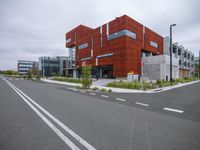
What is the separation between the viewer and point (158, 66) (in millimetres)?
32750

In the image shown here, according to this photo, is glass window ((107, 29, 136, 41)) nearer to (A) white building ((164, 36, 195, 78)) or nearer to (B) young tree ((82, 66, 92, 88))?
(B) young tree ((82, 66, 92, 88))

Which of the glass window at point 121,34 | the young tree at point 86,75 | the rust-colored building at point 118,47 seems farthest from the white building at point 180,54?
the young tree at point 86,75

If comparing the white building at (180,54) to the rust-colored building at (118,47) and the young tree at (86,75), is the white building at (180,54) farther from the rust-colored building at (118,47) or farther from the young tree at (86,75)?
the young tree at (86,75)

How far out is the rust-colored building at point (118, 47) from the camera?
31.2m

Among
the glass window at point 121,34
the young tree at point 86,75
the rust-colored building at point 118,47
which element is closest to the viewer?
the young tree at point 86,75

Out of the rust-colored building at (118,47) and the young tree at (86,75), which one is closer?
the young tree at (86,75)

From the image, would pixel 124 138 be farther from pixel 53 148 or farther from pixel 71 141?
pixel 53 148

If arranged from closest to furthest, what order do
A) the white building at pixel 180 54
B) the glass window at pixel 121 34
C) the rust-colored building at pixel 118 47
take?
the glass window at pixel 121 34 < the rust-colored building at pixel 118 47 < the white building at pixel 180 54

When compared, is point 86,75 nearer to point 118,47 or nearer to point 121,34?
point 118,47

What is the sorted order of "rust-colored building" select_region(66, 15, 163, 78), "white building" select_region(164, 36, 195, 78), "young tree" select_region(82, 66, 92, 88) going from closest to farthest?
"young tree" select_region(82, 66, 92, 88) < "rust-colored building" select_region(66, 15, 163, 78) < "white building" select_region(164, 36, 195, 78)

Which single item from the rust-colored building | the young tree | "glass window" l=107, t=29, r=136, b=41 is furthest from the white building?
the young tree

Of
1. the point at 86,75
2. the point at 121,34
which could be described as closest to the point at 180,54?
the point at 121,34

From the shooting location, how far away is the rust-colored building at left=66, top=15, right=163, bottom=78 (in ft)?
103

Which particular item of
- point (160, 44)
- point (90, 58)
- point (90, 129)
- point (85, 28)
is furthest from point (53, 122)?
point (160, 44)
